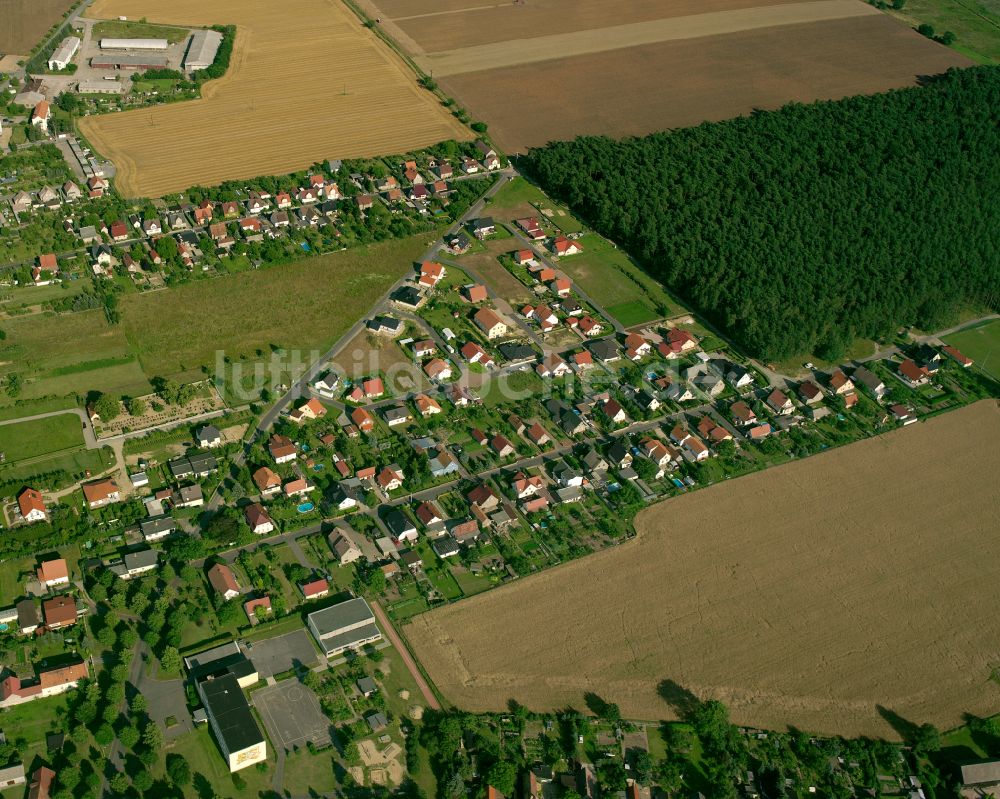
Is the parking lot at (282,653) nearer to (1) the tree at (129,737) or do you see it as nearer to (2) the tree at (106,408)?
(1) the tree at (129,737)

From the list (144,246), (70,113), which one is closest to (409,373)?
(144,246)

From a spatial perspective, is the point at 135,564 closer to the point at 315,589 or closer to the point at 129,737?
the point at 315,589

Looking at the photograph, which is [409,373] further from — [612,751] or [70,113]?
[70,113]

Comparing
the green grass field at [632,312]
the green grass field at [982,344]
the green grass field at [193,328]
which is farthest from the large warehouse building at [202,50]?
the green grass field at [982,344]

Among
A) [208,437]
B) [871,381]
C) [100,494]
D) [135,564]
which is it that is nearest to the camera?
[135,564]

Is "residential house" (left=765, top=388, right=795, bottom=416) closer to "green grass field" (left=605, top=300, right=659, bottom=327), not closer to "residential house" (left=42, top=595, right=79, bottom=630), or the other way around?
"green grass field" (left=605, top=300, right=659, bottom=327)

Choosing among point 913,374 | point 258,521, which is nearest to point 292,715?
point 258,521
